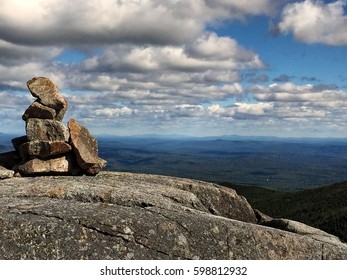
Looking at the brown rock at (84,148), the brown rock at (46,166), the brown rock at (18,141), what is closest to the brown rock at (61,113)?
the brown rock at (84,148)

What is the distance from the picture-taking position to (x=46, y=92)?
3884 centimetres

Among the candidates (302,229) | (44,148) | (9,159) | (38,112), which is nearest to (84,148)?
(44,148)

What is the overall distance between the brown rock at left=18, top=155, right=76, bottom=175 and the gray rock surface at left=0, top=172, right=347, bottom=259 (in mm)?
2901

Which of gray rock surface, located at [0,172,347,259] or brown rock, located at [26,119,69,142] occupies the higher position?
brown rock, located at [26,119,69,142]

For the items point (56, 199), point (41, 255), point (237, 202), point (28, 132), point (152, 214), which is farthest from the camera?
point (237, 202)

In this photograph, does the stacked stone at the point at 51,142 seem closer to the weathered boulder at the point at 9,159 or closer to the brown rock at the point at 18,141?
the brown rock at the point at 18,141

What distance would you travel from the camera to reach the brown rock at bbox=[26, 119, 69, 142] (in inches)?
1433

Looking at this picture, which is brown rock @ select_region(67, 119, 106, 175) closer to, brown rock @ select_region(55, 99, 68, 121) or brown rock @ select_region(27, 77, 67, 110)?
brown rock @ select_region(55, 99, 68, 121)

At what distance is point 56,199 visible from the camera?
28.2 meters

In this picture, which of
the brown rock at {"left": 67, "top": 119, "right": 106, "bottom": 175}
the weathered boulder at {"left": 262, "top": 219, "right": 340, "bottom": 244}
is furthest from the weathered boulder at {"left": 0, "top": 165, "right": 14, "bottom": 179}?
the weathered boulder at {"left": 262, "top": 219, "right": 340, "bottom": 244}

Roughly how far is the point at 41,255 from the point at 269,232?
48.4ft

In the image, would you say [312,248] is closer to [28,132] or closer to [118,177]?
[118,177]
